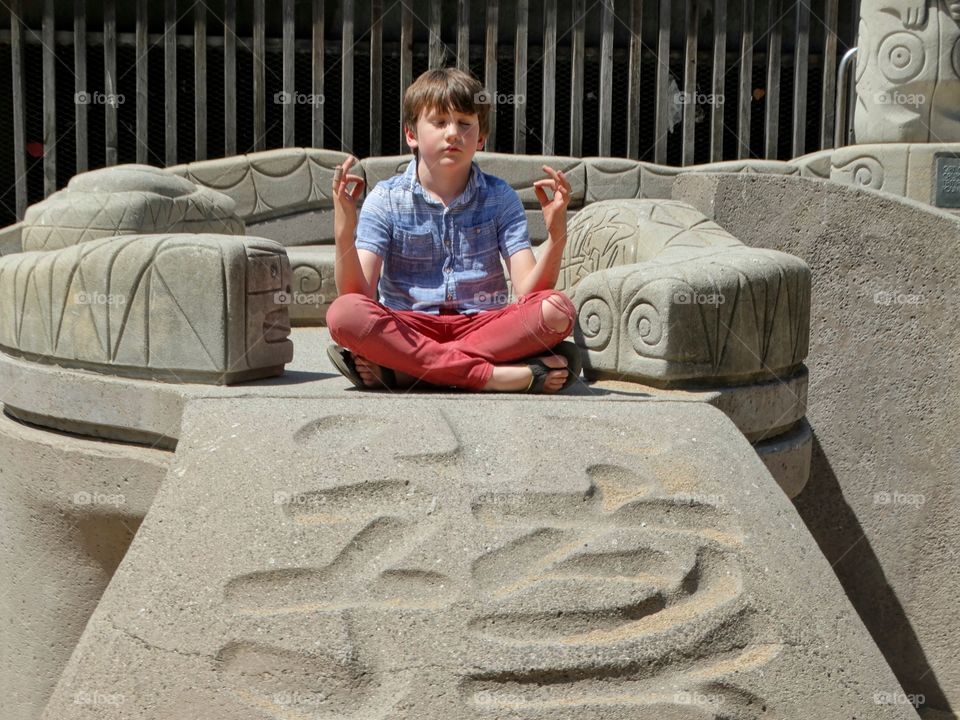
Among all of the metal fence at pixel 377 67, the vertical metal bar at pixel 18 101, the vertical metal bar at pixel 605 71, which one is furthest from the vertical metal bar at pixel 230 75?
the vertical metal bar at pixel 605 71

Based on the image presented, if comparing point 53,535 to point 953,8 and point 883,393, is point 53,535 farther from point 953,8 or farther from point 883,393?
point 953,8

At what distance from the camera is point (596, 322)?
3557 millimetres

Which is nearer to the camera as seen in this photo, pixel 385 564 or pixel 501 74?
pixel 385 564

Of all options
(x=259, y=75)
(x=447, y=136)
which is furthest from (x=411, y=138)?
(x=259, y=75)

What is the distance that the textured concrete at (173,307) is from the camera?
3289 mm

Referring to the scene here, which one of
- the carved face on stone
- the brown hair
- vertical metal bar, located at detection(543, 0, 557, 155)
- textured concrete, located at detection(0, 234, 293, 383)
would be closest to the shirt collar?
the brown hair

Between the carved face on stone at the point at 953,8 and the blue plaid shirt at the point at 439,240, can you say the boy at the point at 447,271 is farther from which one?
the carved face on stone at the point at 953,8

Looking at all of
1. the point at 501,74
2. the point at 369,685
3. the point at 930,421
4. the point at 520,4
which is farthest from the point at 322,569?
the point at 501,74

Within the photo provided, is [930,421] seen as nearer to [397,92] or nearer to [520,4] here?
[520,4]

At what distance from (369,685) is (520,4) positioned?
570cm

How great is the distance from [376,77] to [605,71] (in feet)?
4.59

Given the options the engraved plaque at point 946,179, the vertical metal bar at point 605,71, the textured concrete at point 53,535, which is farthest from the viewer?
the vertical metal bar at point 605,71

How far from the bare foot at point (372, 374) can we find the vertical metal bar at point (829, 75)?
5.16 meters

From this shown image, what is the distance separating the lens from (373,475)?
2650mm
